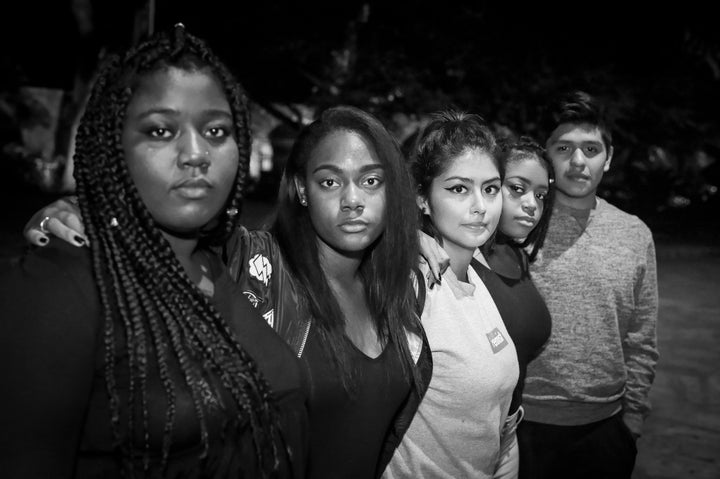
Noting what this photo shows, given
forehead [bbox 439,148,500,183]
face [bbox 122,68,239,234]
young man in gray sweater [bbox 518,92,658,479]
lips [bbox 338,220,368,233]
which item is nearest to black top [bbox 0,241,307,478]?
face [bbox 122,68,239,234]

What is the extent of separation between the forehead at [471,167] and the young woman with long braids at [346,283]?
274mm

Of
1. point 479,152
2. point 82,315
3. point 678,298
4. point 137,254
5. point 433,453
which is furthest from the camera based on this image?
point 678,298

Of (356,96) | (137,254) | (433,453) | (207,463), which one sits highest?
(356,96)

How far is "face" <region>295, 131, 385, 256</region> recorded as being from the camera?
2.10 meters

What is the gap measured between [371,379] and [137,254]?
3.07 ft

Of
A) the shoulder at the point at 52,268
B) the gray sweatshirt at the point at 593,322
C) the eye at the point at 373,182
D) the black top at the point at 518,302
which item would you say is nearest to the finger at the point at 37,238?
the shoulder at the point at 52,268

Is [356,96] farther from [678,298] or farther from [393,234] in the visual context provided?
[393,234]

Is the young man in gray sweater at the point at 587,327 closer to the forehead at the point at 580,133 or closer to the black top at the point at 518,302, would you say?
the forehead at the point at 580,133

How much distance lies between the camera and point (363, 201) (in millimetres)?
2107

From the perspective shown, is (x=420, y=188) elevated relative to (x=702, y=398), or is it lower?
elevated

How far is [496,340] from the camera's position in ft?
7.47

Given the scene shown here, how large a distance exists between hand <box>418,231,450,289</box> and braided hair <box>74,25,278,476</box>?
99cm

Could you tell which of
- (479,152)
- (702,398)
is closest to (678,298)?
(702,398)

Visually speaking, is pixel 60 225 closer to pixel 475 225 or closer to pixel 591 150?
pixel 475 225
